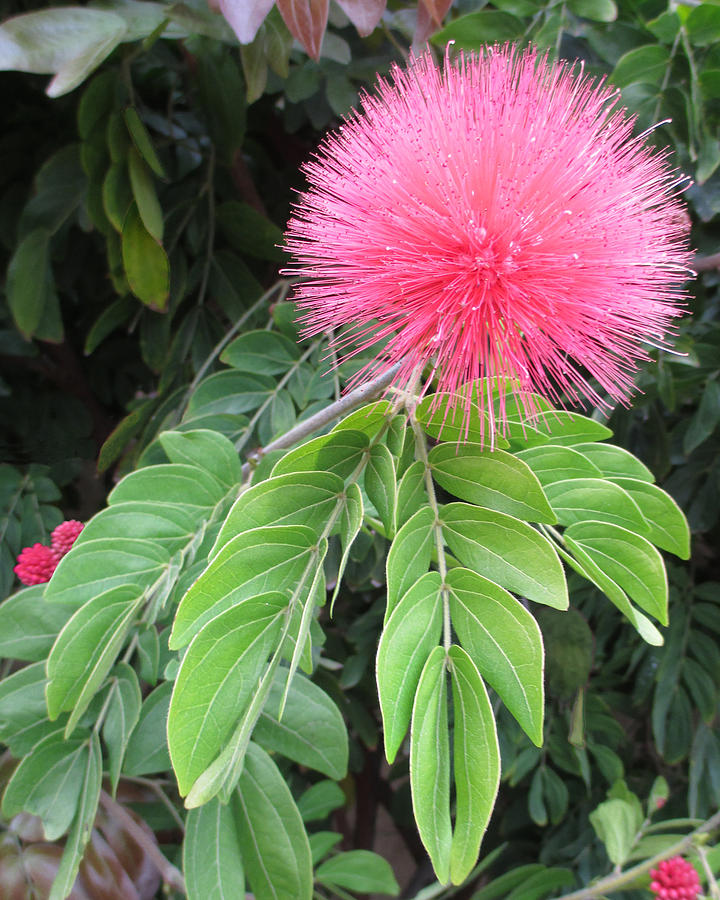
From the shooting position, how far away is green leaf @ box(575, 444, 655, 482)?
0.58m

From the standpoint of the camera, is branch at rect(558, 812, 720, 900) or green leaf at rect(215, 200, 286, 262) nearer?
branch at rect(558, 812, 720, 900)

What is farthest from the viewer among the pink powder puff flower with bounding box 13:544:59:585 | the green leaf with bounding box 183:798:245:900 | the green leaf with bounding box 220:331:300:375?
the green leaf with bounding box 220:331:300:375

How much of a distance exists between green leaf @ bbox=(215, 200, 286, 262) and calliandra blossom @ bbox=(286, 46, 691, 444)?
0.49m

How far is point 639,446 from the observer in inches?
41.2

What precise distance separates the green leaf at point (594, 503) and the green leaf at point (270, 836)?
344 mm

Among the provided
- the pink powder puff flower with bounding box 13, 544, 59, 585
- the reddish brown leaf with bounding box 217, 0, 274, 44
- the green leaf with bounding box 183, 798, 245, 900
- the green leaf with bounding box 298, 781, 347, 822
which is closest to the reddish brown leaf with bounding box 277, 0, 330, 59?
the reddish brown leaf with bounding box 217, 0, 274, 44

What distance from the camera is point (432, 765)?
386 millimetres

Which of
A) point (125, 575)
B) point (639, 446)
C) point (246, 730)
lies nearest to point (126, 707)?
point (125, 575)

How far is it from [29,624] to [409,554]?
412mm

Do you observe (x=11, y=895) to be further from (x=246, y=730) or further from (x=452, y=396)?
(x=452, y=396)

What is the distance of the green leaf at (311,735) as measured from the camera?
670 millimetres

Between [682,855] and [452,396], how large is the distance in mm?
855

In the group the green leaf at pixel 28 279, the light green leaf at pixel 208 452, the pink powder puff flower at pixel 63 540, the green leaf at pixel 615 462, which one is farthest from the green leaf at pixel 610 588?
the green leaf at pixel 28 279

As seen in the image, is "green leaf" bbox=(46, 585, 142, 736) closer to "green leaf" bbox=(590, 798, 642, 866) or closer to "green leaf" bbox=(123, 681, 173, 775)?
"green leaf" bbox=(123, 681, 173, 775)
